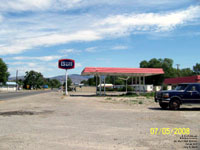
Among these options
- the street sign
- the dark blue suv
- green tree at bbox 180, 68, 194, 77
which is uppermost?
green tree at bbox 180, 68, 194, 77

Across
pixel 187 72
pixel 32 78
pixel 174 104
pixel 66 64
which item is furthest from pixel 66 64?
pixel 32 78

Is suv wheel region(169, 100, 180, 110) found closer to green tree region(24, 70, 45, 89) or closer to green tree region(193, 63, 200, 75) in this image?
green tree region(193, 63, 200, 75)

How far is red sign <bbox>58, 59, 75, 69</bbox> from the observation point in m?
41.4

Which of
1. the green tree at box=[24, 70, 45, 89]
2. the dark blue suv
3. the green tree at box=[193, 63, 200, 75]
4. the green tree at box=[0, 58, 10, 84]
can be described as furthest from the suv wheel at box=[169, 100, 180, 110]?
the green tree at box=[24, 70, 45, 89]

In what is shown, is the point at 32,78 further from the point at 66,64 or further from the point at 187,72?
the point at 66,64

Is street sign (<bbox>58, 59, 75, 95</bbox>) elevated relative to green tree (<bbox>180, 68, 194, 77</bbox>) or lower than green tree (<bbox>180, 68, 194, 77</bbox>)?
lower

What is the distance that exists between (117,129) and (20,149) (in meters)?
3.96

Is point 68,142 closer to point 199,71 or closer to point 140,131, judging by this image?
point 140,131

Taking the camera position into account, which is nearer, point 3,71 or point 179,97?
Answer: point 179,97

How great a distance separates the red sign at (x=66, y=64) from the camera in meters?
41.4

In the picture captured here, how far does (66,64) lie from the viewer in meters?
41.8

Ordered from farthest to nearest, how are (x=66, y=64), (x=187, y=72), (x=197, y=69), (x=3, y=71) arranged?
(x=197, y=69), (x=187, y=72), (x=3, y=71), (x=66, y=64)

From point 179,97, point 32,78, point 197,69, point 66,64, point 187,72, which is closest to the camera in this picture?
point 179,97

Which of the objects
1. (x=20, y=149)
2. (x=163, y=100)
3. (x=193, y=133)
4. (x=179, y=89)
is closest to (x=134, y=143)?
(x=193, y=133)
